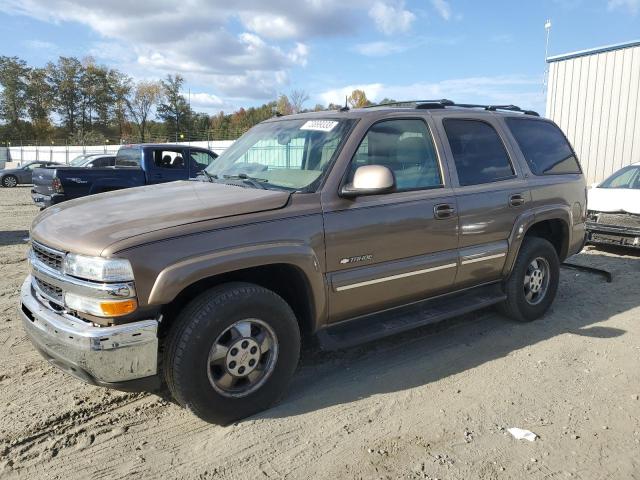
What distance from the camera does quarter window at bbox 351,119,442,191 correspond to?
376 centimetres

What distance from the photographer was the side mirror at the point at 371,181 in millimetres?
3314

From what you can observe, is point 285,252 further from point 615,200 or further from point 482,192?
point 615,200

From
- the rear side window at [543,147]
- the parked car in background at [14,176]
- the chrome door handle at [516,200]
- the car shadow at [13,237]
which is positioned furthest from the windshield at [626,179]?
the parked car in background at [14,176]

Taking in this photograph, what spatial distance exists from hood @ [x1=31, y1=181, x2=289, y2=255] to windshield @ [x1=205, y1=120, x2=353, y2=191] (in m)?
0.23

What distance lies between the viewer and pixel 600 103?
1531cm

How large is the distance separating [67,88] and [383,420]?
8337 centimetres

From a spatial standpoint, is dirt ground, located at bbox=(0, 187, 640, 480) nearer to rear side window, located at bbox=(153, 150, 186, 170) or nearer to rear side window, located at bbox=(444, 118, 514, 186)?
rear side window, located at bbox=(444, 118, 514, 186)

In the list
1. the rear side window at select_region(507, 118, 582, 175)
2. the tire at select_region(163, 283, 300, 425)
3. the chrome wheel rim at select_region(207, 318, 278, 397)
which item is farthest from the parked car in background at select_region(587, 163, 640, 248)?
the chrome wheel rim at select_region(207, 318, 278, 397)

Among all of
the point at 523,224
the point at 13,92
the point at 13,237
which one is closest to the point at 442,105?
the point at 523,224

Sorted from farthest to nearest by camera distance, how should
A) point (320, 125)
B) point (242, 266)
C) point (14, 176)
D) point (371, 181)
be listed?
1. point (14, 176)
2. point (320, 125)
3. point (371, 181)
4. point (242, 266)

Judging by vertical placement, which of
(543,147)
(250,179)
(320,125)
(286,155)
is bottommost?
(250,179)

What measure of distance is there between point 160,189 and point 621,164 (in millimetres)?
15211

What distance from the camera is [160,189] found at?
3846 mm

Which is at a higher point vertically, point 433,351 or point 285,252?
point 285,252
